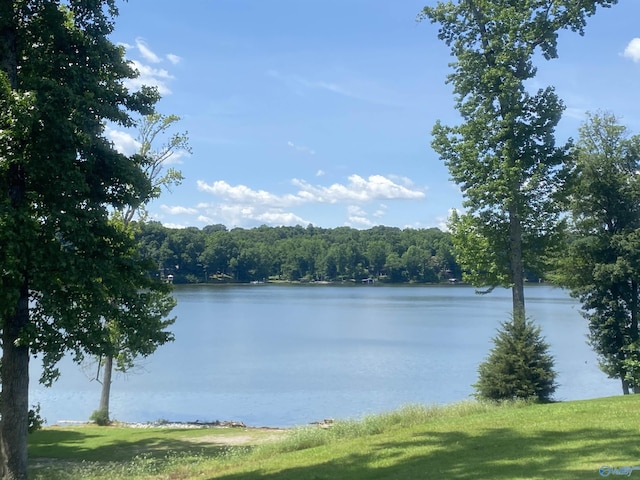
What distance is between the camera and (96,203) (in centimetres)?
1089

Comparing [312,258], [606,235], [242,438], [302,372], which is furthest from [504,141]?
[312,258]

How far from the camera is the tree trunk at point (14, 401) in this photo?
388 inches

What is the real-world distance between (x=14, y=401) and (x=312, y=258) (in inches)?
5743

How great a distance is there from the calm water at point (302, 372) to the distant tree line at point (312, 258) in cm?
7165

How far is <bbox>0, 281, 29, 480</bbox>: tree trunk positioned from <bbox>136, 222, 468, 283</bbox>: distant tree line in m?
116

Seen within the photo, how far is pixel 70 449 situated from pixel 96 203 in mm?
7923

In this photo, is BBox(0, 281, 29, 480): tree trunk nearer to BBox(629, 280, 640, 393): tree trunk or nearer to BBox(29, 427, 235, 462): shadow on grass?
BBox(29, 427, 235, 462): shadow on grass

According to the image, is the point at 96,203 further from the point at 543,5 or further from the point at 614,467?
the point at 543,5

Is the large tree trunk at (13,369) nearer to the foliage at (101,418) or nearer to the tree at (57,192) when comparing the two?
the tree at (57,192)

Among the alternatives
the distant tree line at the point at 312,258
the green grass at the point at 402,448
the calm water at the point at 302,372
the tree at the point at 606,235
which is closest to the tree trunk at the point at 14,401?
the green grass at the point at 402,448

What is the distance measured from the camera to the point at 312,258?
6132 inches

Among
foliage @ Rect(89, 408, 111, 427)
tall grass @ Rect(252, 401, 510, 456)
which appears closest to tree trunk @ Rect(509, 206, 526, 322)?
tall grass @ Rect(252, 401, 510, 456)

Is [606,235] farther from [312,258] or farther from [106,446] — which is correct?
[312,258]

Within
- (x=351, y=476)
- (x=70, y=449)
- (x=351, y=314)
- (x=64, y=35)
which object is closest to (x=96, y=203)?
(x=64, y=35)
